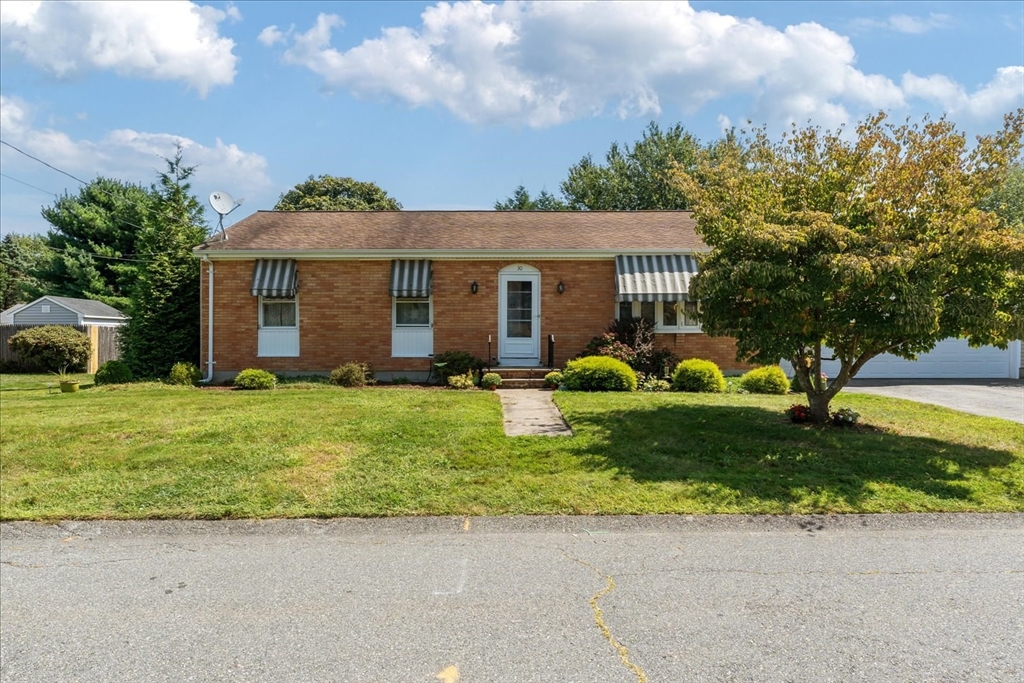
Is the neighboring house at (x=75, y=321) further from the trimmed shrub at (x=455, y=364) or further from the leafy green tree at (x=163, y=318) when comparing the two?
the trimmed shrub at (x=455, y=364)

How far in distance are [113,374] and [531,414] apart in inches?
409

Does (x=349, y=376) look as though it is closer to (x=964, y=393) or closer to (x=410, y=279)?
(x=410, y=279)

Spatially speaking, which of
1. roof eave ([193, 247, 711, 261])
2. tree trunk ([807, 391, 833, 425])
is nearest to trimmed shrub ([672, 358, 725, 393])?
roof eave ([193, 247, 711, 261])

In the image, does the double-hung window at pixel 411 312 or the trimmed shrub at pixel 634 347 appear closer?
the trimmed shrub at pixel 634 347

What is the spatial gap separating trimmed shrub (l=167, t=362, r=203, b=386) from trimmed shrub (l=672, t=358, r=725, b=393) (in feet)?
34.9

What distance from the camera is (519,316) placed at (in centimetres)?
1577

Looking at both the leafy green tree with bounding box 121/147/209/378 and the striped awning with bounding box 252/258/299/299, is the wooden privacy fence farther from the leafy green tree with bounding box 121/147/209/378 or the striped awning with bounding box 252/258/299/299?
the striped awning with bounding box 252/258/299/299

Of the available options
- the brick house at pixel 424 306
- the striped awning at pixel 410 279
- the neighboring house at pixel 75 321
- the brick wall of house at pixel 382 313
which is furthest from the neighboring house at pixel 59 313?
the striped awning at pixel 410 279

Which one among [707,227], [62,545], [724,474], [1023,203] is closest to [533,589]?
[724,474]

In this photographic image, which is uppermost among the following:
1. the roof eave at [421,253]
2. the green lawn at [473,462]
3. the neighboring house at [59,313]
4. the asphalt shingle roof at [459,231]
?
the asphalt shingle roof at [459,231]

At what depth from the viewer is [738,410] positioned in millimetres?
10484

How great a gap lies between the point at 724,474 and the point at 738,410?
3797 mm

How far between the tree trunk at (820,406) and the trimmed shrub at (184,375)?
41.3ft

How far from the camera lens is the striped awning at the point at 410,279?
15.3 metres
